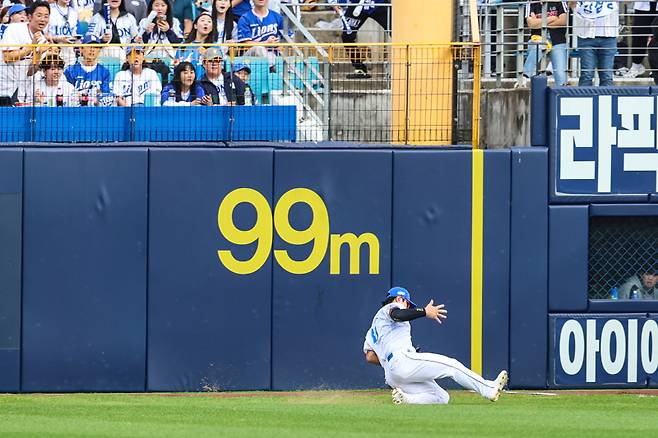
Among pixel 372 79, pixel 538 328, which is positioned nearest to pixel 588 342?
pixel 538 328

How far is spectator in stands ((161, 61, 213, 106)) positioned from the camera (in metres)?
15.1

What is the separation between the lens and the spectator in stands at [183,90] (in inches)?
594

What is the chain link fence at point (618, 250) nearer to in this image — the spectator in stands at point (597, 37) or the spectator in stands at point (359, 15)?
the spectator in stands at point (597, 37)

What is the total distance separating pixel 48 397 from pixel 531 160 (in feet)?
19.2

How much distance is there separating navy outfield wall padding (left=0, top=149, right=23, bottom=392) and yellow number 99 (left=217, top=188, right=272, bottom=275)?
2185mm

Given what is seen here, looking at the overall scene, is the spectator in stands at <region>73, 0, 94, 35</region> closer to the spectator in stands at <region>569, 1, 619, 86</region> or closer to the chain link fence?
the spectator in stands at <region>569, 1, 619, 86</region>

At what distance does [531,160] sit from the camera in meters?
15.3

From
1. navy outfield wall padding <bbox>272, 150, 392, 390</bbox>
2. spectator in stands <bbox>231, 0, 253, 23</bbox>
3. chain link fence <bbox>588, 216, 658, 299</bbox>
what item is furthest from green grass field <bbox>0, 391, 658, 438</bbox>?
spectator in stands <bbox>231, 0, 253, 23</bbox>

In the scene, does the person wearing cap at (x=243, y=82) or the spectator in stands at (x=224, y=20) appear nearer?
the person wearing cap at (x=243, y=82)

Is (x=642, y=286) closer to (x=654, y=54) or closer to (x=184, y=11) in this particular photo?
(x=654, y=54)

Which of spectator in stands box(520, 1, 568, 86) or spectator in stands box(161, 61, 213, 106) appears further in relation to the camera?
spectator in stands box(520, 1, 568, 86)

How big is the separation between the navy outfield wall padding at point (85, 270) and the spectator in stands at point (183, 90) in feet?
2.23

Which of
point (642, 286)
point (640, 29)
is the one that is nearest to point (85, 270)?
point (642, 286)

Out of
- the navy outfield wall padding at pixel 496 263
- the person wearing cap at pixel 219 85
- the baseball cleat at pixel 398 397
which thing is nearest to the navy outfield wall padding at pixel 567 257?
the navy outfield wall padding at pixel 496 263
